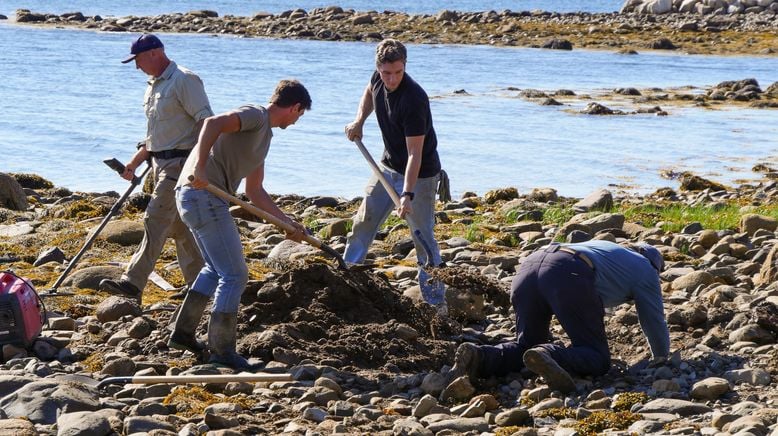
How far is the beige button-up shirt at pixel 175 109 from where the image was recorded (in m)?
7.87

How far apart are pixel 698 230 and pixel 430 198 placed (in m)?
4.54

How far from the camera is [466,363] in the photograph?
626cm

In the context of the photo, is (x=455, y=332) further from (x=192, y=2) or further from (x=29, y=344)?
(x=192, y=2)

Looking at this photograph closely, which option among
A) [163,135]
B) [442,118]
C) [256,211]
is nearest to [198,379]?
[256,211]

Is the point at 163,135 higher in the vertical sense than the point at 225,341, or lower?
higher

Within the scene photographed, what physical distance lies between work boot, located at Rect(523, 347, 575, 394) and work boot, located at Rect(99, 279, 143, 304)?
3201mm

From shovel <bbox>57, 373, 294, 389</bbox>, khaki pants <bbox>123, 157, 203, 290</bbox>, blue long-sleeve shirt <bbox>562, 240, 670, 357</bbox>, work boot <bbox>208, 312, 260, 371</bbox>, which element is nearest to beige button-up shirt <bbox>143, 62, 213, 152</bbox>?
khaki pants <bbox>123, 157, 203, 290</bbox>

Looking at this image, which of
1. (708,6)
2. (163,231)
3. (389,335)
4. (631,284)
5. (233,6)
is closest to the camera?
(631,284)

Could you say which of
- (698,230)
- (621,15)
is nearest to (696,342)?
(698,230)

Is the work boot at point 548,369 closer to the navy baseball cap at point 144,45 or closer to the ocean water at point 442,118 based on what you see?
the navy baseball cap at point 144,45

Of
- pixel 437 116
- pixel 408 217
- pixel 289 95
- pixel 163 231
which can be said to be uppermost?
pixel 289 95

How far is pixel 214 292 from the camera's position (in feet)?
22.7

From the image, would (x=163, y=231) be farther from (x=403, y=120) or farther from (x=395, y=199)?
(x=403, y=120)

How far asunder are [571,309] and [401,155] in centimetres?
195
